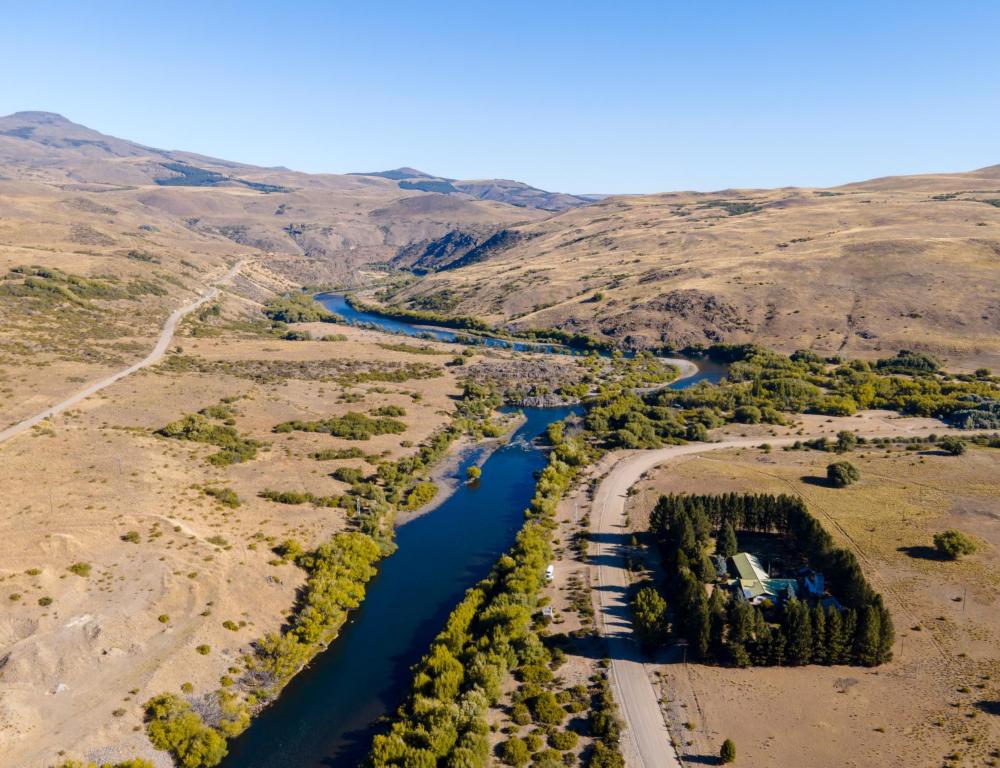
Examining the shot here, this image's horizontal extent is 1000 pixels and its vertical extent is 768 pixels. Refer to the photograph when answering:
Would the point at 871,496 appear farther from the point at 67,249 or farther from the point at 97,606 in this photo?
→ the point at 67,249

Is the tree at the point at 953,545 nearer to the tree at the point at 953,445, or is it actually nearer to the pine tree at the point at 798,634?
the pine tree at the point at 798,634

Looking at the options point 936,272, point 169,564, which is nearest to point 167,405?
point 169,564

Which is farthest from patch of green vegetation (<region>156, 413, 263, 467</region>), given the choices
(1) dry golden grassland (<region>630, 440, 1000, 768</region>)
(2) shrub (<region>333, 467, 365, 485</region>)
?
(1) dry golden grassland (<region>630, 440, 1000, 768</region>)

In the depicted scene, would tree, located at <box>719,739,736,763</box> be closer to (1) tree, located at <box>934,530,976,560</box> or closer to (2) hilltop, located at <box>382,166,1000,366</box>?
(1) tree, located at <box>934,530,976,560</box>

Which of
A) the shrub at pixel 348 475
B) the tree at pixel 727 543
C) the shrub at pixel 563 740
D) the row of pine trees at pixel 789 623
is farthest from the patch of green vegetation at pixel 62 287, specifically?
the row of pine trees at pixel 789 623

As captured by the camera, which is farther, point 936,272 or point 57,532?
point 936,272

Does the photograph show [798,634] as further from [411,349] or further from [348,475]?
[411,349]
